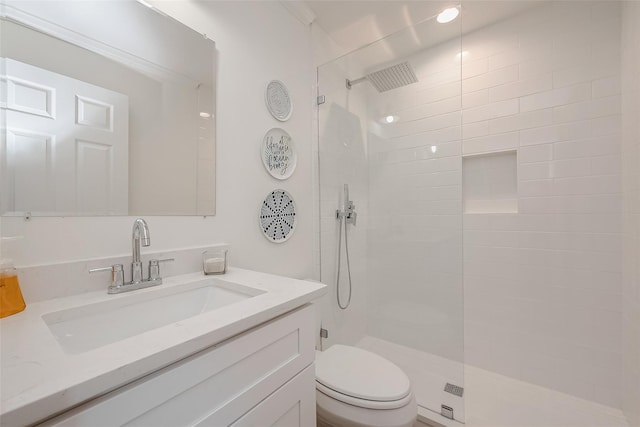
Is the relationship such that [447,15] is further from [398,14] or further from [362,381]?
[362,381]

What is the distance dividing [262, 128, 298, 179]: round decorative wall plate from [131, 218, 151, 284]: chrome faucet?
71 cm

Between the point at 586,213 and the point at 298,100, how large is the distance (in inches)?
74.3

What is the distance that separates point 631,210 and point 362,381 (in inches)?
64.7

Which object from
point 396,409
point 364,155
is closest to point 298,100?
point 364,155

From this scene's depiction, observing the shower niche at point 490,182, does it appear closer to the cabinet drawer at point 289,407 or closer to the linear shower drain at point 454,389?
the linear shower drain at point 454,389

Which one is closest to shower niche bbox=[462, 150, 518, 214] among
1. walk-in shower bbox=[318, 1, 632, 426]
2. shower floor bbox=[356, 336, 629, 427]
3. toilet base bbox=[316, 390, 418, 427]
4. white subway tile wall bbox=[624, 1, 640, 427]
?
walk-in shower bbox=[318, 1, 632, 426]

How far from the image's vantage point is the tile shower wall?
5.14ft

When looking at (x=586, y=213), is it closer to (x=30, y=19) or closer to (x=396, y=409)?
(x=396, y=409)

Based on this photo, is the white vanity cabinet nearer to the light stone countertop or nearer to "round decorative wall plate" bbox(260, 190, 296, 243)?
the light stone countertop

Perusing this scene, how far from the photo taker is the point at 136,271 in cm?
90

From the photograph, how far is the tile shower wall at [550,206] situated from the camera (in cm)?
157

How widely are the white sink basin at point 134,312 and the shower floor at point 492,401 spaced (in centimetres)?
126

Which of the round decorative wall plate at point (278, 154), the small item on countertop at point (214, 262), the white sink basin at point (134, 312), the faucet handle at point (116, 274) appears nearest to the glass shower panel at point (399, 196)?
the round decorative wall plate at point (278, 154)

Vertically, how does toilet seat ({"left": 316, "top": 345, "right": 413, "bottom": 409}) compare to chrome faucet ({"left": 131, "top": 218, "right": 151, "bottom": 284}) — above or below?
below
